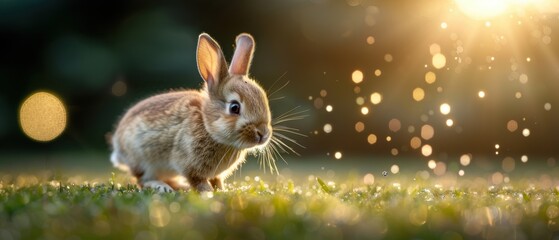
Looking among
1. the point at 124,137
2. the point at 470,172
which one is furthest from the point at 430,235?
the point at 470,172

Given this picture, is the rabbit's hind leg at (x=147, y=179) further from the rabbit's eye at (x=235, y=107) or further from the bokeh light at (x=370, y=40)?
the bokeh light at (x=370, y=40)

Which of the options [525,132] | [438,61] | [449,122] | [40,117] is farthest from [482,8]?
[40,117]

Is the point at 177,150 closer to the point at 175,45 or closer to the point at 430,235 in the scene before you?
the point at 430,235

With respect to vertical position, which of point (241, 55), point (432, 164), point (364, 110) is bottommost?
point (241, 55)

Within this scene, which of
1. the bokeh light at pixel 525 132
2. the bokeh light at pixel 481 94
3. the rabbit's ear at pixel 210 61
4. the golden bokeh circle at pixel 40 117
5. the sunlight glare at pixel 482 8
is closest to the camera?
the rabbit's ear at pixel 210 61

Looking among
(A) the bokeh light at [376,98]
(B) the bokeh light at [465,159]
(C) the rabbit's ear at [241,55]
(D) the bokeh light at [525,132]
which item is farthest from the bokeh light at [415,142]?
(C) the rabbit's ear at [241,55]

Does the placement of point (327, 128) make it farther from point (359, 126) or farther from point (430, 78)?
point (430, 78)

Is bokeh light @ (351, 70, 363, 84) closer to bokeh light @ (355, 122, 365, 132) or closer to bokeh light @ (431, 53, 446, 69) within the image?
bokeh light @ (355, 122, 365, 132)
